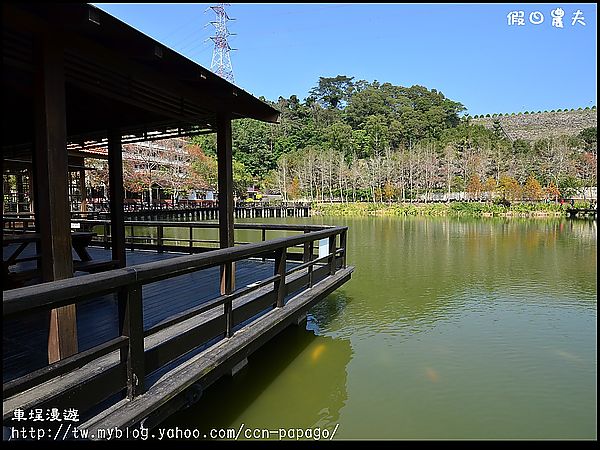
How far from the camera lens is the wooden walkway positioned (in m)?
2.82

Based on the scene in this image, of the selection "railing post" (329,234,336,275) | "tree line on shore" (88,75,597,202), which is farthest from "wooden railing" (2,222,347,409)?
"tree line on shore" (88,75,597,202)

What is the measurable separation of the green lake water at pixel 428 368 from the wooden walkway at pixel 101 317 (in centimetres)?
79

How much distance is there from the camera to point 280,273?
4043 millimetres

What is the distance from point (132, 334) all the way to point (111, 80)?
1.88 m

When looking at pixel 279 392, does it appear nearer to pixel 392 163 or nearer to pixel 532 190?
pixel 532 190

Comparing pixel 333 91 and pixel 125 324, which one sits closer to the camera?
pixel 125 324

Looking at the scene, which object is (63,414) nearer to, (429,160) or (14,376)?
(14,376)

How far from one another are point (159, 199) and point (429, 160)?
2580 centimetres

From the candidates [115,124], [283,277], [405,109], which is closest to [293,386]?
[283,277]

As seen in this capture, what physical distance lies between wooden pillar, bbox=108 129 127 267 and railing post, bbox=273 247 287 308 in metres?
2.14

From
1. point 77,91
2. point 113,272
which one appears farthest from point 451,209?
point 113,272

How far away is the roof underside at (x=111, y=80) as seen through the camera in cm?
233

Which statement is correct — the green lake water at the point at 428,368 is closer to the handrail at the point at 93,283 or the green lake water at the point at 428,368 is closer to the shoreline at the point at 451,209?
the handrail at the point at 93,283

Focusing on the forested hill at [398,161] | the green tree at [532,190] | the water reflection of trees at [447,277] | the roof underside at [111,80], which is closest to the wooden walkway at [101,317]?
the roof underside at [111,80]
